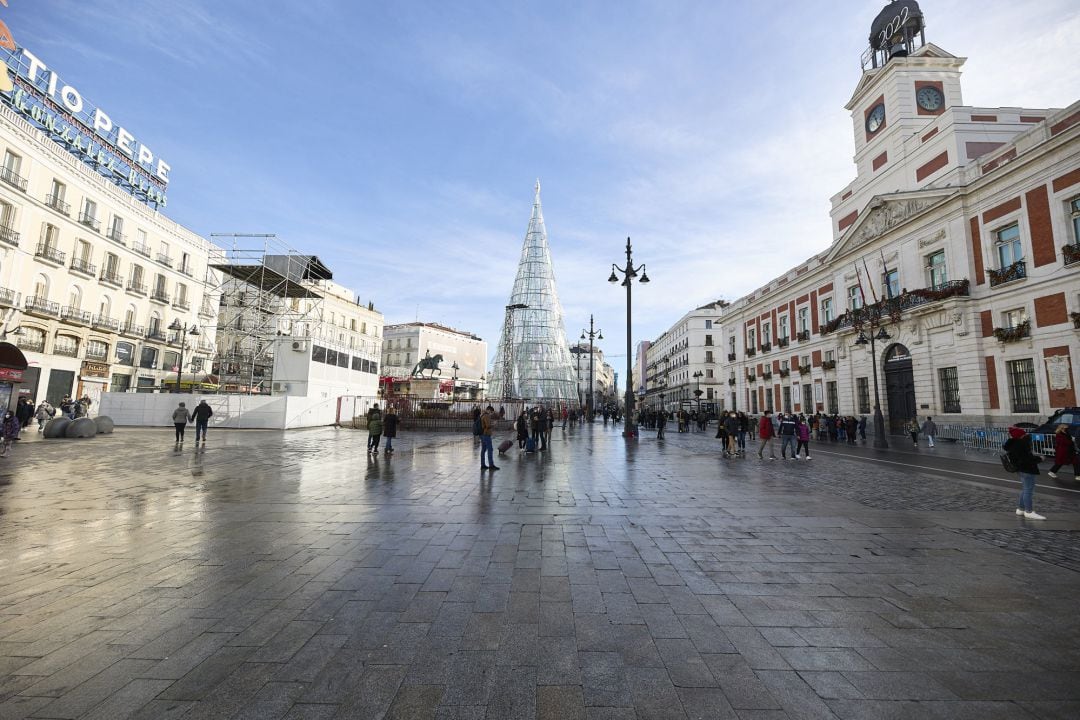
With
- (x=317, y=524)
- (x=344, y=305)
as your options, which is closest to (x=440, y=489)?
(x=317, y=524)

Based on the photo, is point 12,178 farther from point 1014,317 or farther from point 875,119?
point 875,119

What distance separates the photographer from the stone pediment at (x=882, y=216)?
2372 centimetres

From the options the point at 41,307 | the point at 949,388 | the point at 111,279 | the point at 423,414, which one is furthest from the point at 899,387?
the point at 111,279

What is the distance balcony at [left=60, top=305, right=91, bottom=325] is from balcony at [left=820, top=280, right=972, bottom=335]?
45.8 m

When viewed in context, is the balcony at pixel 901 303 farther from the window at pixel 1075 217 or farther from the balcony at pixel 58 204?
the balcony at pixel 58 204

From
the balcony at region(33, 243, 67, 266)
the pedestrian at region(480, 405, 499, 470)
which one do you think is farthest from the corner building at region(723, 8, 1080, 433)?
the balcony at region(33, 243, 67, 266)

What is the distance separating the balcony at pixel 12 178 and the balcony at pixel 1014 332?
48799 mm

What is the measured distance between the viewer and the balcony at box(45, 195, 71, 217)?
2712 centimetres

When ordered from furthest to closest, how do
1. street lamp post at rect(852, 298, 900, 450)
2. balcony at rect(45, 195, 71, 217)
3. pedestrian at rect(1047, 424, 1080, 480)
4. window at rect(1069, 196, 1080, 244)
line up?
balcony at rect(45, 195, 71, 217) < street lamp post at rect(852, 298, 900, 450) < window at rect(1069, 196, 1080, 244) < pedestrian at rect(1047, 424, 1080, 480)

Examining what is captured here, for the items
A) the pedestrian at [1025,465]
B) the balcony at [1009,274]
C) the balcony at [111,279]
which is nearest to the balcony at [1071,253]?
the balcony at [1009,274]

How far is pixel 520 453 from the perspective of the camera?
15.2 metres

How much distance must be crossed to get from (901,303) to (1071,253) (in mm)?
7596

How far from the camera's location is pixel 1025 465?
6559mm

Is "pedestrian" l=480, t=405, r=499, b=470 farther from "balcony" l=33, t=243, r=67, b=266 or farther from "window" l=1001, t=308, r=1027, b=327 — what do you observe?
"balcony" l=33, t=243, r=67, b=266
